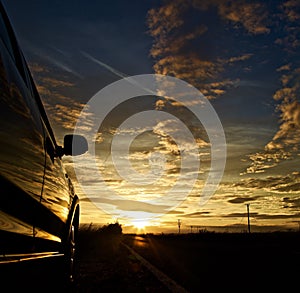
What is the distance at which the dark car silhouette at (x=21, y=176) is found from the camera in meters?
2.05

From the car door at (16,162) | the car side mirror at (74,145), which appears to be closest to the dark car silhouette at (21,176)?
the car door at (16,162)

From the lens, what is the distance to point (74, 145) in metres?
4.02

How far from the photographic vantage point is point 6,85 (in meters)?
2.08

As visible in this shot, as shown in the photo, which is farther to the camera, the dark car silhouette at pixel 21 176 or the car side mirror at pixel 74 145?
the car side mirror at pixel 74 145

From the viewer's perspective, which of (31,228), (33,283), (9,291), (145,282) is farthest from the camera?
(145,282)

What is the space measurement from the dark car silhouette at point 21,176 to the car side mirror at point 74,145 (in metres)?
0.16

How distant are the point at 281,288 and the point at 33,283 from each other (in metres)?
5.82

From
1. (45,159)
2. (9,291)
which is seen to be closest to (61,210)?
(45,159)

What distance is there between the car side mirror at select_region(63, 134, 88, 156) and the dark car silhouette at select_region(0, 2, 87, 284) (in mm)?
164

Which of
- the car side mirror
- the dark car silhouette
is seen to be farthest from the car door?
the car side mirror

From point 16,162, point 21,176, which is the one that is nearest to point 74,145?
point 21,176

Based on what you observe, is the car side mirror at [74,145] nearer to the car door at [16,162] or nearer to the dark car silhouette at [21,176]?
the dark car silhouette at [21,176]

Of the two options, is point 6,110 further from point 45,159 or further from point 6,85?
point 45,159

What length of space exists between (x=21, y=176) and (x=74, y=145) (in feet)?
5.50
